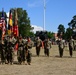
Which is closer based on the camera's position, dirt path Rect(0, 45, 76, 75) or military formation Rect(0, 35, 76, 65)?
dirt path Rect(0, 45, 76, 75)

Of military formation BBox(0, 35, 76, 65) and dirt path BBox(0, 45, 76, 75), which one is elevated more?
military formation BBox(0, 35, 76, 65)

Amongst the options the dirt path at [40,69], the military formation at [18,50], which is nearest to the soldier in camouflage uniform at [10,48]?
the military formation at [18,50]

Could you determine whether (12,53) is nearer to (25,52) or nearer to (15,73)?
(25,52)

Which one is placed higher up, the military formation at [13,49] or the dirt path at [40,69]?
the military formation at [13,49]

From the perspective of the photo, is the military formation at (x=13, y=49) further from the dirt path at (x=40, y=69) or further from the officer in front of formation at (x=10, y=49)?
the dirt path at (x=40, y=69)

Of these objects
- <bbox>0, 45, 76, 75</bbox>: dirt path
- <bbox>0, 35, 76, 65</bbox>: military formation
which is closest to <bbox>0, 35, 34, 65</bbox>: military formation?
<bbox>0, 35, 76, 65</bbox>: military formation

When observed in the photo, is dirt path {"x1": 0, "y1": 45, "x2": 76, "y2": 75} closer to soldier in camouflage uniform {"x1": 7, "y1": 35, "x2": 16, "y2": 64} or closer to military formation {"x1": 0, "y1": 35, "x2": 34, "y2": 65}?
military formation {"x1": 0, "y1": 35, "x2": 34, "y2": 65}

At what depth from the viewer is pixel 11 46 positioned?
18.5 meters

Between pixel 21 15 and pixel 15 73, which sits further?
pixel 21 15

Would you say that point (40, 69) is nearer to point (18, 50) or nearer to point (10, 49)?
point (18, 50)

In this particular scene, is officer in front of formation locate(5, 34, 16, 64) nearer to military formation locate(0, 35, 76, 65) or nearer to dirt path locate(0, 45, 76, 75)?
military formation locate(0, 35, 76, 65)

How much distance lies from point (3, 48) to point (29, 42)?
1774mm

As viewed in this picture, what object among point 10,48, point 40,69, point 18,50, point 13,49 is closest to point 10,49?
point 10,48

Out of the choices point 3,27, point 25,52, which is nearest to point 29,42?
point 25,52
